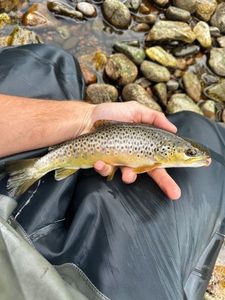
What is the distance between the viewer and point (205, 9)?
5941 millimetres

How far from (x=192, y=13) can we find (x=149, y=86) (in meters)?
1.43

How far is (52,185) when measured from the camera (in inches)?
122

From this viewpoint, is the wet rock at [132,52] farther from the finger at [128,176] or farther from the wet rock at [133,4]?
the finger at [128,176]

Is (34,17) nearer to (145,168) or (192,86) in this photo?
(192,86)

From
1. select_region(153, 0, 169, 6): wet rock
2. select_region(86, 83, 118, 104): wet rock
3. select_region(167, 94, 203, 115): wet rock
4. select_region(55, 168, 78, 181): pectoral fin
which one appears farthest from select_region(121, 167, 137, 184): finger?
select_region(153, 0, 169, 6): wet rock

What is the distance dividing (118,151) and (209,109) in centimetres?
236

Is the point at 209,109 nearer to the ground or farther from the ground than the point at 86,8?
nearer to the ground

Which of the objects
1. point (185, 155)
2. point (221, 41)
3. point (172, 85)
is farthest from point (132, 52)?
point (185, 155)

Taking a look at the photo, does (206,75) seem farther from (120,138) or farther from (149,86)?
(120,138)

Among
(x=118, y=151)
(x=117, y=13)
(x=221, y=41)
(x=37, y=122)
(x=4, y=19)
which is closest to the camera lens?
(x=118, y=151)

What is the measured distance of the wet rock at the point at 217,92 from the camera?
535 cm

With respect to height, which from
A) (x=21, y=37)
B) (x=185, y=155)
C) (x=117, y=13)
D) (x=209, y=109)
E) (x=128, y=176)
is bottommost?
(x=209, y=109)

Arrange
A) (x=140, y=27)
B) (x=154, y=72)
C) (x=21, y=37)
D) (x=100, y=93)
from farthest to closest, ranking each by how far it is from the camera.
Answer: (x=140, y=27) → (x=154, y=72) → (x=21, y=37) → (x=100, y=93)

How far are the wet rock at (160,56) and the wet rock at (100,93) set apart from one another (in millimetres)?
784
